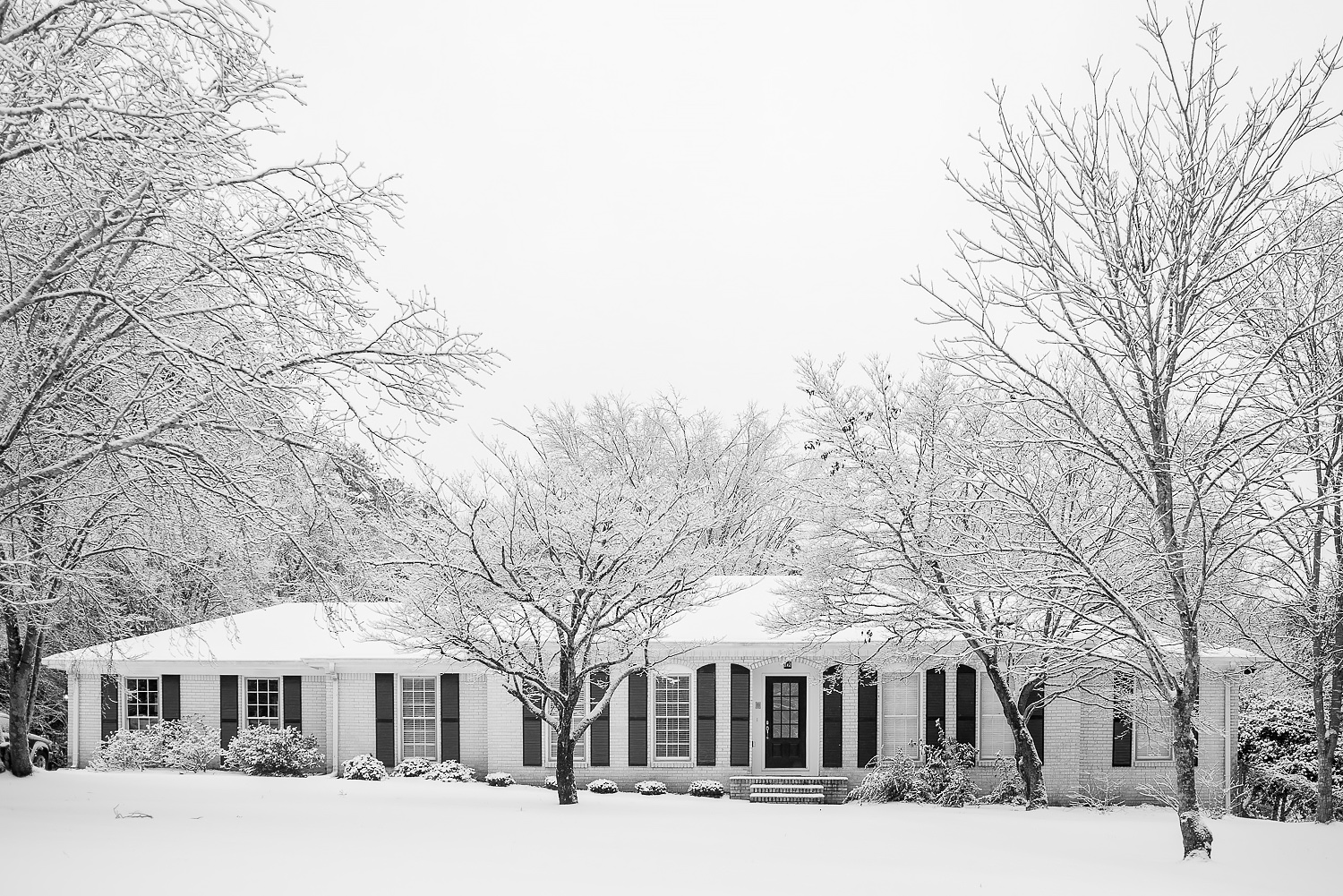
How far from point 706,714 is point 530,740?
138 inches

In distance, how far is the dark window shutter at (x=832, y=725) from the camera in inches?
850

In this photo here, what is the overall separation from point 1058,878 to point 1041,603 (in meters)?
3.00

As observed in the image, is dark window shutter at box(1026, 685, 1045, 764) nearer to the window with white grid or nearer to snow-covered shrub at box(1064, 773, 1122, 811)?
snow-covered shrub at box(1064, 773, 1122, 811)

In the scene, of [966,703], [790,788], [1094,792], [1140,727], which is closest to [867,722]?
[966,703]

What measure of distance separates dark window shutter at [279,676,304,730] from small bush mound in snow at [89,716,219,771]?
1405mm

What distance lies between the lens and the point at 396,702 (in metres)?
22.4

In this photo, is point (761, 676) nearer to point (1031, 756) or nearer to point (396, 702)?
point (1031, 756)

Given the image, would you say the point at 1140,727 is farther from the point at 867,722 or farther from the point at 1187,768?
the point at 1187,768

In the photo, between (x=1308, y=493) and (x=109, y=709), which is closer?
(x=1308, y=493)

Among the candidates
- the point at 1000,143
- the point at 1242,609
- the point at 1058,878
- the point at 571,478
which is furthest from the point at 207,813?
the point at 1242,609

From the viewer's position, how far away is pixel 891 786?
67.4ft

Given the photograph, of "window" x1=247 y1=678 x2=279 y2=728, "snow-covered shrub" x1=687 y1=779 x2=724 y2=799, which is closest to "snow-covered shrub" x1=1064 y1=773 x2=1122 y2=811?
"snow-covered shrub" x1=687 y1=779 x2=724 y2=799

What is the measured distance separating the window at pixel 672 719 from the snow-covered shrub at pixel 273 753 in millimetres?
6861

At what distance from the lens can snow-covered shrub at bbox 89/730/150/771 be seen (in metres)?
22.2
